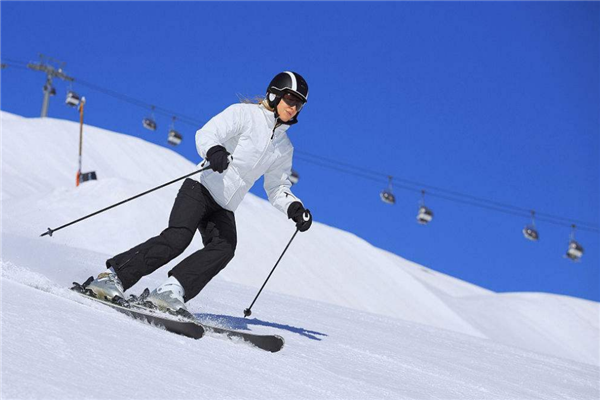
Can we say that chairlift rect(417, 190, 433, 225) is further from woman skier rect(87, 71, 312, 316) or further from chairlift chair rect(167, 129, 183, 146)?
woman skier rect(87, 71, 312, 316)

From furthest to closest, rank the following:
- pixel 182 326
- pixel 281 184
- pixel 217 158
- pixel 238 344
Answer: pixel 281 184, pixel 217 158, pixel 238 344, pixel 182 326

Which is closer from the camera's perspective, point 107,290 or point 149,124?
point 107,290

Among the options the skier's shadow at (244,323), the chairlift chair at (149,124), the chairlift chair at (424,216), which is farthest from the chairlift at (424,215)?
the skier's shadow at (244,323)

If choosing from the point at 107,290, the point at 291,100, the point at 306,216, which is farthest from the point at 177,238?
the point at 291,100

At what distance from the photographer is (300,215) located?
431cm

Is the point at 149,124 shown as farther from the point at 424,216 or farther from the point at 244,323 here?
the point at 244,323

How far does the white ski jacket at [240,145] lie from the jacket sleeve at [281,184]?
0.16 m

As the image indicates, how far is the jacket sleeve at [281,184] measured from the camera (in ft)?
A: 14.4

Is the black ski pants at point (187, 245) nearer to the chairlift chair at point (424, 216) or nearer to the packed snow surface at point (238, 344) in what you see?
the packed snow surface at point (238, 344)

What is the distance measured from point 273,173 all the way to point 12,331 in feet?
7.51

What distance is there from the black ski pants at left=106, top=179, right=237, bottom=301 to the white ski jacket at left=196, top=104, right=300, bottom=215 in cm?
8

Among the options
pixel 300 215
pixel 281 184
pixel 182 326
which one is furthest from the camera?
pixel 281 184

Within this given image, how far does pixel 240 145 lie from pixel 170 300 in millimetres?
876

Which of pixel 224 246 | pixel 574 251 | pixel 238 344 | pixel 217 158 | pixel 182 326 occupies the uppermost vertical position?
pixel 574 251
